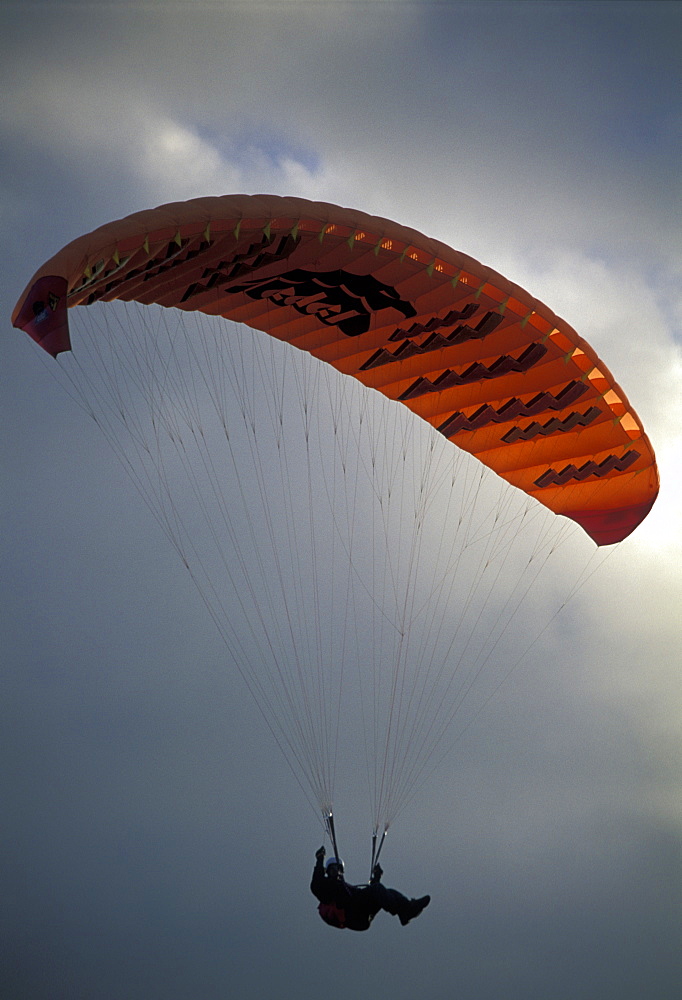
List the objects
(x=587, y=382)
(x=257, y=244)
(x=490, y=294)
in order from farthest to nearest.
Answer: (x=587, y=382)
(x=490, y=294)
(x=257, y=244)

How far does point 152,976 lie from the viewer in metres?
79.5

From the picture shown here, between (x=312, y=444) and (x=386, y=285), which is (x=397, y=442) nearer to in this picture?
(x=312, y=444)

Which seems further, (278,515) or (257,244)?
(278,515)

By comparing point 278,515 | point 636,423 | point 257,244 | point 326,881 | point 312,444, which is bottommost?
point 326,881

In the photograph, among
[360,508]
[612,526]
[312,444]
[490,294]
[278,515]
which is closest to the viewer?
[490,294]

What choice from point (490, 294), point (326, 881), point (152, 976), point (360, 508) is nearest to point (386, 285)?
point (490, 294)

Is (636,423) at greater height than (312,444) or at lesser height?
lesser

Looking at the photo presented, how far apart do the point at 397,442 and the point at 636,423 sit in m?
49.4

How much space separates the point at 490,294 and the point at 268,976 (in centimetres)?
7253

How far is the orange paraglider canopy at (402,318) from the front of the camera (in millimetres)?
10914

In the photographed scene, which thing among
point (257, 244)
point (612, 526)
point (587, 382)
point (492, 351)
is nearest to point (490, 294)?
point (492, 351)

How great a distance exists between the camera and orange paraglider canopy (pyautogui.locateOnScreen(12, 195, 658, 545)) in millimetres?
10914

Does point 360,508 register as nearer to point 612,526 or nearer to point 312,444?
point 312,444

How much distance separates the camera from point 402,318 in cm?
1302
